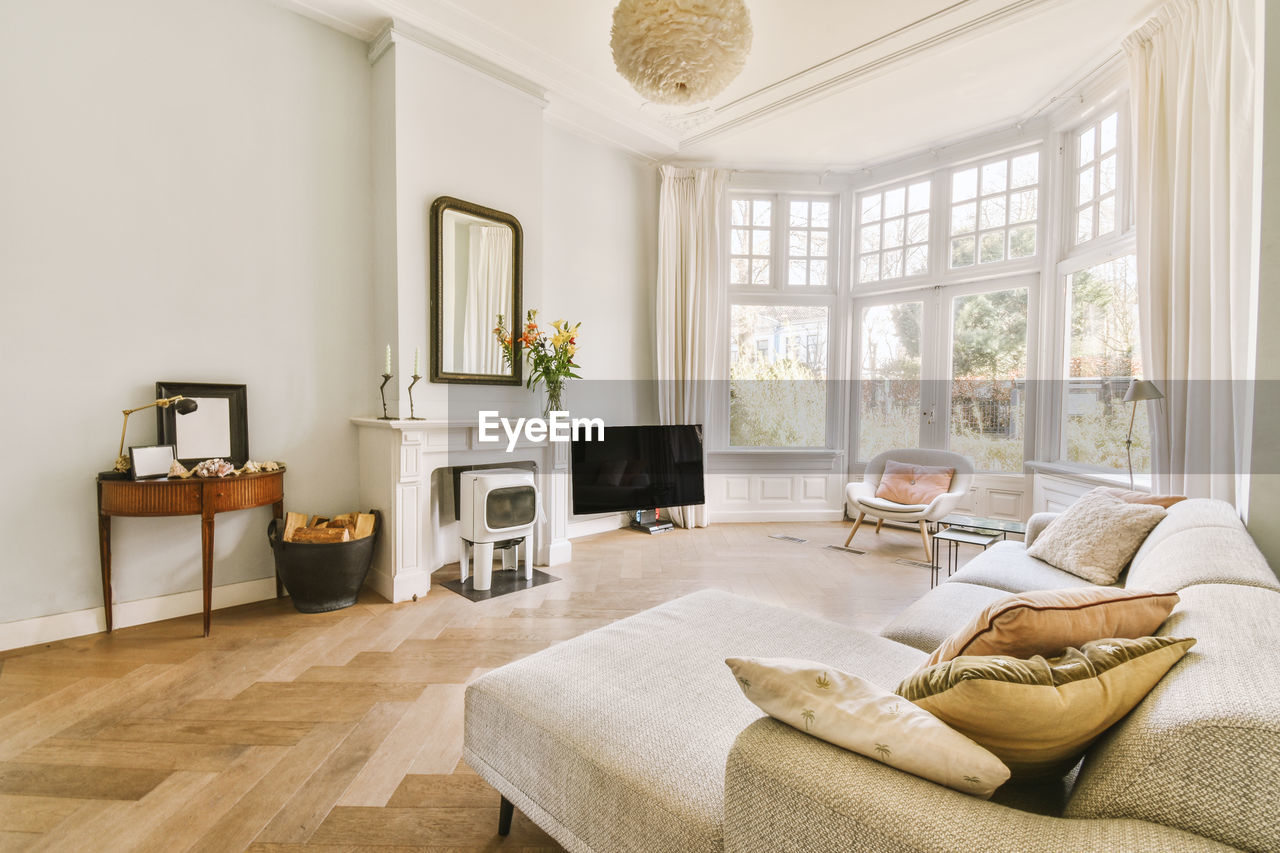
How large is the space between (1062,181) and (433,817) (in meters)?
5.29

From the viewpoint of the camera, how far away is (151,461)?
2.51 metres

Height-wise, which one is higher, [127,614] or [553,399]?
[553,399]

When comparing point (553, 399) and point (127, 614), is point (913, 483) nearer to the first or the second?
point (553, 399)

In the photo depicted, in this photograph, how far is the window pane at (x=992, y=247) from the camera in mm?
4508

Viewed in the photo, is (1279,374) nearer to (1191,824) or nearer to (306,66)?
(1191,824)

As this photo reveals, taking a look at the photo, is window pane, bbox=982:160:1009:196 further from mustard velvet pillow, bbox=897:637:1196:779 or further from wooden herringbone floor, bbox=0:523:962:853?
mustard velvet pillow, bbox=897:637:1196:779

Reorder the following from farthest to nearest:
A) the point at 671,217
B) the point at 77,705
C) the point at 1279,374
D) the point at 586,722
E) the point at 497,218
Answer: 1. the point at 671,217
2. the point at 497,218
3. the point at 77,705
4. the point at 1279,374
5. the point at 586,722

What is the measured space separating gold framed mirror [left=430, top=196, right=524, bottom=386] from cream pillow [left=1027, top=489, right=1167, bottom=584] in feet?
9.97

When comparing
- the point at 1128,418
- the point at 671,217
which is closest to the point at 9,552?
the point at 671,217

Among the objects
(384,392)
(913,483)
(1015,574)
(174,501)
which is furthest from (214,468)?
(913,483)

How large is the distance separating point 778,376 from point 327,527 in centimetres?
389

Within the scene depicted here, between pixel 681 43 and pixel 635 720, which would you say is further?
pixel 681 43

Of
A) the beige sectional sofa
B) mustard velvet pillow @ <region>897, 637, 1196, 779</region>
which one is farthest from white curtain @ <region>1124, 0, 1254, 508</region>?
mustard velvet pillow @ <region>897, 637, 1196, 779</region>

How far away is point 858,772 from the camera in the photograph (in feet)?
2.59
